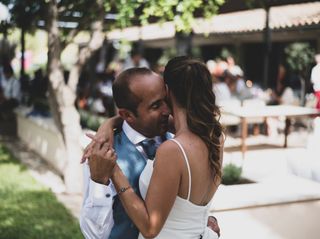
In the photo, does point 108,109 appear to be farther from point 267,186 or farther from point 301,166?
point 267,186

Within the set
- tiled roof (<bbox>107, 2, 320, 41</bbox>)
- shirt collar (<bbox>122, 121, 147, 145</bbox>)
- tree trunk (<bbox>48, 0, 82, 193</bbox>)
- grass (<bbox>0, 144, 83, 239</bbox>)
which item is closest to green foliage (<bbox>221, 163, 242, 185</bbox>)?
grass (<bbox>0, 144, 83, 239</bbox>)

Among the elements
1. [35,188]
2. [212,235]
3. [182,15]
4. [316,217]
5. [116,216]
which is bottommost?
[35,188]

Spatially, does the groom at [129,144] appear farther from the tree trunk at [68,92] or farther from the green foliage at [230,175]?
the tree trunk at [68,92]

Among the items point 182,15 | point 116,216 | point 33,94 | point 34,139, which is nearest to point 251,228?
point 116,216

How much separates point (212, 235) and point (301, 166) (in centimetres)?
392

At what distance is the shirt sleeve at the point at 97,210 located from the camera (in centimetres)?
202

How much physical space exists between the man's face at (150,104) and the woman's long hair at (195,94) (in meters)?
0.05

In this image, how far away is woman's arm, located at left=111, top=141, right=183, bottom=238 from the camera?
1.94m

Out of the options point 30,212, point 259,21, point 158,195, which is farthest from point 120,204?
point 259,21

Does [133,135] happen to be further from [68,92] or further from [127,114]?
[68,92]

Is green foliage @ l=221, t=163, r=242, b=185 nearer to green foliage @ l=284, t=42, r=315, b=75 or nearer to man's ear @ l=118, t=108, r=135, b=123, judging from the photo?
man's ear @ l=118, t=108, r=135, b=123

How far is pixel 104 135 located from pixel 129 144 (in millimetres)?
116

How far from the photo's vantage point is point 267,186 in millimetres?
4738

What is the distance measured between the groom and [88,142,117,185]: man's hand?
0.18ft
